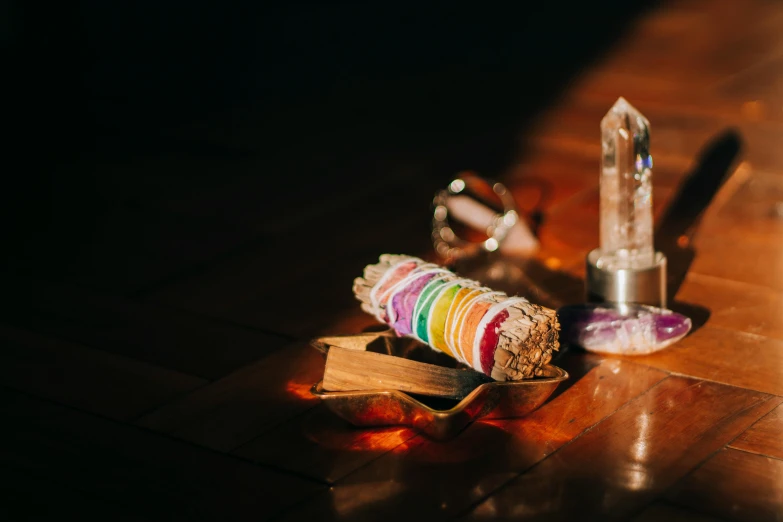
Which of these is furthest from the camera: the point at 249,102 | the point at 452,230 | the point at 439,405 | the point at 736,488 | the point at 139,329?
the point at 249,102

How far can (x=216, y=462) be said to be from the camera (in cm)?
89

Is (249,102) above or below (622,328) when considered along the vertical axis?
above

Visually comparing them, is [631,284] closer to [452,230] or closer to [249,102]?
[452,230]

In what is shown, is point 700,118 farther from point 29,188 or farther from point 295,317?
point 29,188

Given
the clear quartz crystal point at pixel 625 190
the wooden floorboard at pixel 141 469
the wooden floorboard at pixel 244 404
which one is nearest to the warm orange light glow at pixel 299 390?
the wooden floorboard at pixel 244 404

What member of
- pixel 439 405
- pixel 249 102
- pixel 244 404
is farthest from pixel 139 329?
pixel 249 102

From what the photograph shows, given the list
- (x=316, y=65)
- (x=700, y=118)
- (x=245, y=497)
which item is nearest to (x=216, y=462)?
(x=245, y=497)

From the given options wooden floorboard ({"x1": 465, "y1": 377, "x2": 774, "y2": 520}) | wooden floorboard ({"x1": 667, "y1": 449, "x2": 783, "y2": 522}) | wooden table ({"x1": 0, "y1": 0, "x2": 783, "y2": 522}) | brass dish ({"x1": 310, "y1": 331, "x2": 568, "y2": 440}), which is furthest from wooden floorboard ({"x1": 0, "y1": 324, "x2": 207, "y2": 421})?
wooden floorboard ({"x1": 667, "y1": 449, "x2": 783, "y2": 522})

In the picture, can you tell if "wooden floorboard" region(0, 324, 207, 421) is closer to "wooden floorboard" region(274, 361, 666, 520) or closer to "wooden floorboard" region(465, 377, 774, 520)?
"wooden floorboard" region(274, 361, 666, 520)

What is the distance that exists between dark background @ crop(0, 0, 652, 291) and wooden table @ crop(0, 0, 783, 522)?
0.08 ft

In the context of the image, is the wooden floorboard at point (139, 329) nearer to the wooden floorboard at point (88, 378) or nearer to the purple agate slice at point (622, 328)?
the wooden floorboard at point (88, 378)

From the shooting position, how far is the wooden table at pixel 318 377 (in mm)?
834

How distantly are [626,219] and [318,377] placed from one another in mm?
371

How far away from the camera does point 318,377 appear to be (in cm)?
104
